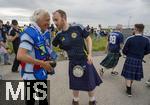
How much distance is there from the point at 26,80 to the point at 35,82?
130mm

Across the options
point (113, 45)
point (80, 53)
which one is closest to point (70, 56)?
point (80, 53)

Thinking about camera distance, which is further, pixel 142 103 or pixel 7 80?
pixel 7 80

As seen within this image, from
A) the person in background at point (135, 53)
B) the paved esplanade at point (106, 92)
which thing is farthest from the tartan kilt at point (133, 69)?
the paved esplanade at point (106, 92)

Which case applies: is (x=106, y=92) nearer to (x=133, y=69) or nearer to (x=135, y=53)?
(x=133, y=69)

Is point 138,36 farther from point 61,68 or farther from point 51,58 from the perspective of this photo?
point 61,68

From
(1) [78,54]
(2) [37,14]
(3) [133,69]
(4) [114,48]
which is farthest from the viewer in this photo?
(4) [114,48]

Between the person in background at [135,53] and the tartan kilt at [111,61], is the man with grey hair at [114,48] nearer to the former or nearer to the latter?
the tartan kilt at [111,61]

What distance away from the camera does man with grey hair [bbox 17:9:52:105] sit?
4234 mm

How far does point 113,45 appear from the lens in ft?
33.1

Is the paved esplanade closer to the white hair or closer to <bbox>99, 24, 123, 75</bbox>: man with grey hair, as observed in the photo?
<bbox>99, 24, 123, 75</bbox>: man with grey hair

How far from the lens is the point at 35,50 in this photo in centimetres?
439

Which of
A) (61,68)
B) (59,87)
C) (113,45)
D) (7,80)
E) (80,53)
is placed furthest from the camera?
(61,68)

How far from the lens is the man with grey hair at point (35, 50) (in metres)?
4.23

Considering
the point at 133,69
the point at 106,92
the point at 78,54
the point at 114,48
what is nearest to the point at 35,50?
the point at 78,54
